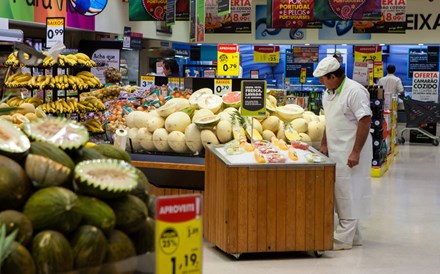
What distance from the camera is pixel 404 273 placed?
20.4 feet

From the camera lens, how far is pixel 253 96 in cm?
694

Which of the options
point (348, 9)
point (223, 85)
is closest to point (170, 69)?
point (223, 85)

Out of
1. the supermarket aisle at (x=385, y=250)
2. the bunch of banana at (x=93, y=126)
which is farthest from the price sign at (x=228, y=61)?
the bunch of banana at (x=93, y=126)

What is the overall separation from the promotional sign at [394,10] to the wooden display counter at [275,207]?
44.5ft

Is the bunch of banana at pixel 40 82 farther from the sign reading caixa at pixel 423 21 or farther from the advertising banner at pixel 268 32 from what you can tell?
the sign reading caixa at pixel 423 21

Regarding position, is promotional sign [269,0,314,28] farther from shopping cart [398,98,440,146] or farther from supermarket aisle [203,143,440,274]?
supermarket aisle [203,143,440,274]

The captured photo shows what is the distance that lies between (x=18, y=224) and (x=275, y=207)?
464 cm

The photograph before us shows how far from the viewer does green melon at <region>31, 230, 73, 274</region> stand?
1.90m

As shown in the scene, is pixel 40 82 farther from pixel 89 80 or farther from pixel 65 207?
pixel 65 207

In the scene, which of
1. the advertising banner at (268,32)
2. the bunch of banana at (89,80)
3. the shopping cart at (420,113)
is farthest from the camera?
the advertising banner at (268,32)

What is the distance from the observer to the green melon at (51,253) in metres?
1.90

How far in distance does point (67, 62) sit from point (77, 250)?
18.0 ft

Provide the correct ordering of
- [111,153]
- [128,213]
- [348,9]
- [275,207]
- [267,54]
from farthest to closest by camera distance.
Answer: [267,54], [348,9], [275,207], [111,153], [128,213]

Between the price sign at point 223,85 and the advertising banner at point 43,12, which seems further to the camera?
the advertising banner at point 43,12
